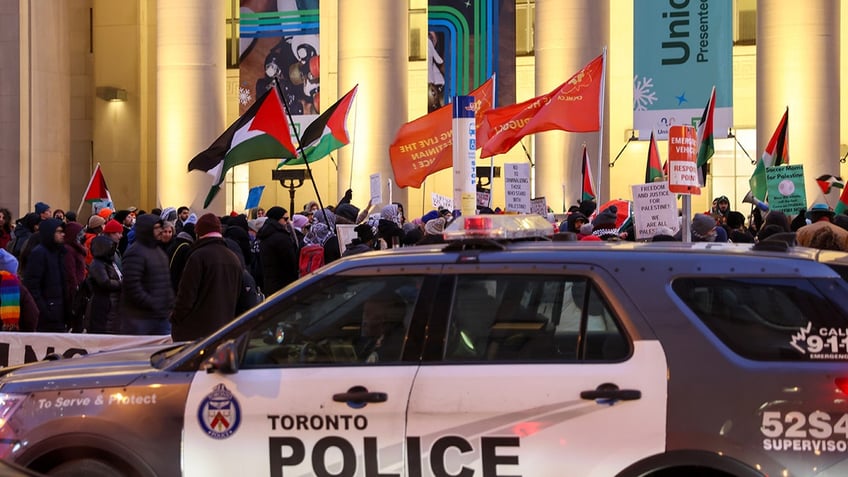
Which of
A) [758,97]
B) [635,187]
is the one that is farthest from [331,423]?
[758,97]

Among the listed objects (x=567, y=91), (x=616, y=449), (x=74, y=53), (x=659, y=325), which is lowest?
(x=616, y=449)

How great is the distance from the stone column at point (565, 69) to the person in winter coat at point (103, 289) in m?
15.0

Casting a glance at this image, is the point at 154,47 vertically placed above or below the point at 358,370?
above

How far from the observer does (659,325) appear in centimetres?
592

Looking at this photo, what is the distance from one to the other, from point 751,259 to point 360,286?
1833 millimetres

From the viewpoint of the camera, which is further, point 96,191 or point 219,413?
point 96,191

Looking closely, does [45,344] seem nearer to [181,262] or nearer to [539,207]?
[181,262]

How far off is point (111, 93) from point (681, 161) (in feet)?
84.8

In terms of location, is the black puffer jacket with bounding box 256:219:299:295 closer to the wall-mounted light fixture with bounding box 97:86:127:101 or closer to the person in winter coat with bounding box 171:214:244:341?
the person in winter coat with bounding box 171:214:244:341

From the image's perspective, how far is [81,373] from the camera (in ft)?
21.7

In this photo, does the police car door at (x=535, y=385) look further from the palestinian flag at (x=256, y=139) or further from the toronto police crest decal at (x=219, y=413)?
the palestinian flag at (x=256, y=139)

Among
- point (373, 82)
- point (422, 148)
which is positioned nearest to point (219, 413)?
point (422, 148)

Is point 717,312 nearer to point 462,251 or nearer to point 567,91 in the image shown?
point 462,251

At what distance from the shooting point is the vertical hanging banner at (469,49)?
29.9 m
